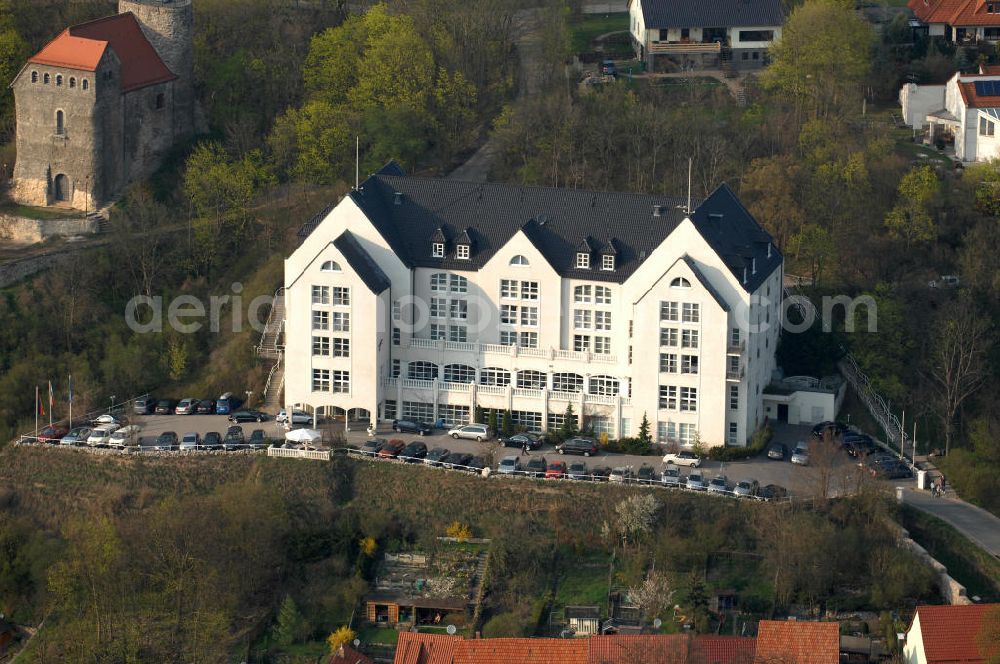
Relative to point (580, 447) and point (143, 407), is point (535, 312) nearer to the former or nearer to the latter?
point (580, 447)

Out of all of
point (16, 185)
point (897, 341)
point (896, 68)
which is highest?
point (896, 68)

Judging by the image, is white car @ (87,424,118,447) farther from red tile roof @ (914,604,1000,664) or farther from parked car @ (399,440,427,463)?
red tile roof @ (914,604,1000,664)

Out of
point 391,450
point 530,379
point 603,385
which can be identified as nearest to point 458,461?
point 391,450

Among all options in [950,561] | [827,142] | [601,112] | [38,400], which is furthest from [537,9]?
[950,561]

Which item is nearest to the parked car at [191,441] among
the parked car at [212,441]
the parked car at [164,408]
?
the parked car at [212,441]

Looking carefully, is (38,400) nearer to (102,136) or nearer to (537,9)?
(102,136)

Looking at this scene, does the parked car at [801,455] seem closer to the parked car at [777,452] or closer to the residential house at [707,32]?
the parked car at [777,452]
